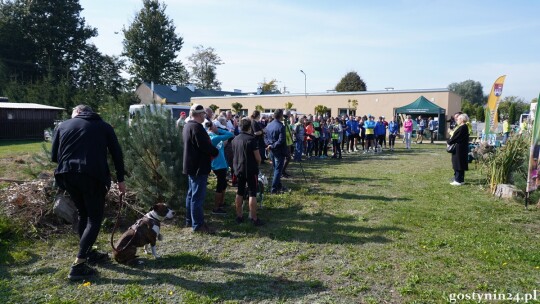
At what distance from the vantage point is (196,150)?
552 cm

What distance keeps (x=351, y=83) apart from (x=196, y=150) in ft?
170

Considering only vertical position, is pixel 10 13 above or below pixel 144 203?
above

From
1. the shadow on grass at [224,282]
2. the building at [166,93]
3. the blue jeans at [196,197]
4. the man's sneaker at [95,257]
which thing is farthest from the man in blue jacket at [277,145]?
the building at [166,93]

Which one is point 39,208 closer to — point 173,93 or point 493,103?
point 493,103

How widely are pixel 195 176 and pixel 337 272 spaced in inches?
95.6

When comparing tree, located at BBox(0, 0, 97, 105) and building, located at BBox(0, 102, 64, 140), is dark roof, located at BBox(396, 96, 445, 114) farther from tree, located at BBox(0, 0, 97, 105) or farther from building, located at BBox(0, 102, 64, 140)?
tree, located at BBox(0, 0, 97, 105)

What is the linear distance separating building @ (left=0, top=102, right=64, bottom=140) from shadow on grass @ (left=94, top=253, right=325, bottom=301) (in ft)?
69.8

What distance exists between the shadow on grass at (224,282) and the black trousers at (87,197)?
17.9 inches

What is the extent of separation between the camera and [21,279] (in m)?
4.23

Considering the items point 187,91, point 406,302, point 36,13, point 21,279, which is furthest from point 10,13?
point 406,302

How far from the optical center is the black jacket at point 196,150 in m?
5.46

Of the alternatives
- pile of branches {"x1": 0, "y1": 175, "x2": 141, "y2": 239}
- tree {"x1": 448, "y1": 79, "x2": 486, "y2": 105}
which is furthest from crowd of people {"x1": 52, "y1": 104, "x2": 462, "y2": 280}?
tree {"x1": 448, "y1": 79, "x2": 486, "y2": 105}

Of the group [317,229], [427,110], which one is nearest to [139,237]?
[317,229]

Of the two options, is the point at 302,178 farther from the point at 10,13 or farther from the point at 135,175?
the point at 10,13
